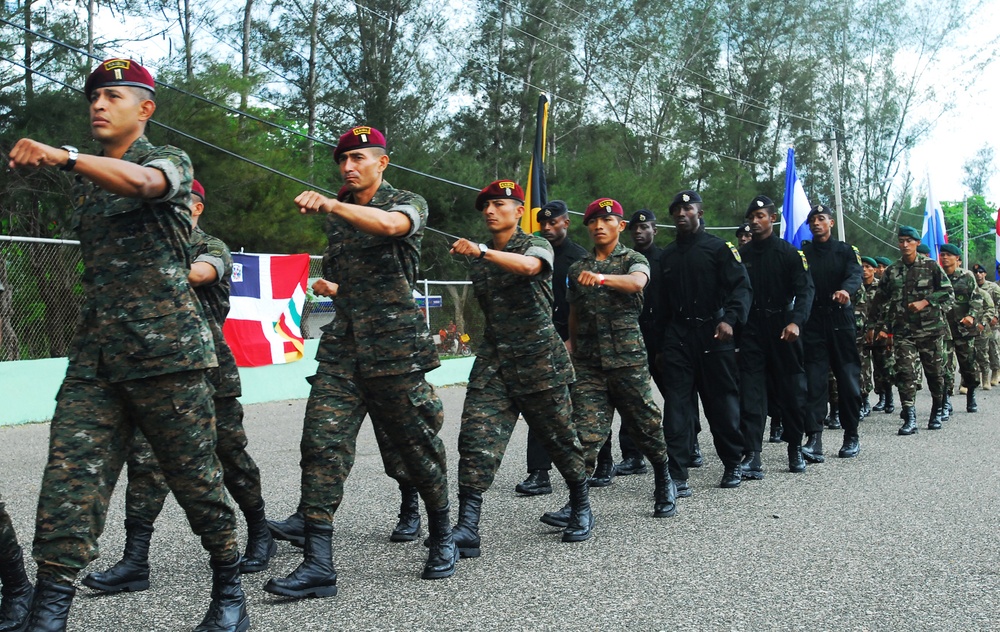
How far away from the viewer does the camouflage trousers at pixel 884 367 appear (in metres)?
12.4

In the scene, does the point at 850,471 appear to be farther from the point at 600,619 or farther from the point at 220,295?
the point at 220,295

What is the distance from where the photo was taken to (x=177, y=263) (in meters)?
3.72

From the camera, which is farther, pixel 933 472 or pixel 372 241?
pixel 933 472

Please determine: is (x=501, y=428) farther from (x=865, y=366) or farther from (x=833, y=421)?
(x=865, y=366)

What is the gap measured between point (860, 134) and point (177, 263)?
45.3 m

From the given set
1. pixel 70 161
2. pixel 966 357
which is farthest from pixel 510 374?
pixel 966 357

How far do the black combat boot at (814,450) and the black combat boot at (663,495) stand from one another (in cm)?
256

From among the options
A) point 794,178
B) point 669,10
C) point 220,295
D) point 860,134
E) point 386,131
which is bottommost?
point 220,295

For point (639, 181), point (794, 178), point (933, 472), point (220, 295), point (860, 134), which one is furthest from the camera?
point (860, 134)

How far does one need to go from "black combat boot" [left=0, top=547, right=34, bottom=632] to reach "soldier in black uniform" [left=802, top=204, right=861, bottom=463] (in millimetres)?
6435

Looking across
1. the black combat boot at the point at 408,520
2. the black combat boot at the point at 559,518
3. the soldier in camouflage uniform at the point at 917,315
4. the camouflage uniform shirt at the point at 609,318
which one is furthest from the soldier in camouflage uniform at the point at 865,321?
the black combat boot at the point at 408,520

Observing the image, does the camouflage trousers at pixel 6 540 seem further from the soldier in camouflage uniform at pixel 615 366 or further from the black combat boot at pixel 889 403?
the black combat boot at pixel 889 403

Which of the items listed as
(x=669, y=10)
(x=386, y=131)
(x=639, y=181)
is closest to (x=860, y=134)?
(x=669, y=10)

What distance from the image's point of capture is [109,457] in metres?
3.65
